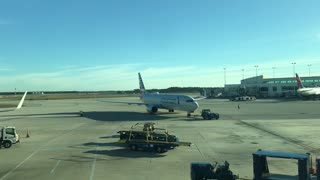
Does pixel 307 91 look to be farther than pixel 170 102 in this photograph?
Yes

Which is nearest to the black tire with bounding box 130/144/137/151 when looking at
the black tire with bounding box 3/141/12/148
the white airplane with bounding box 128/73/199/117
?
the black tire with bounding box 3/141/12/148

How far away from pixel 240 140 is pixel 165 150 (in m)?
9.11

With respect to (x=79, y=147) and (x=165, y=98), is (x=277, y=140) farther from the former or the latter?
(x=165, y=98)

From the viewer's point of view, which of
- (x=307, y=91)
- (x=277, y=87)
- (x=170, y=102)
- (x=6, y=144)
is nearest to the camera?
(x=6, y=144)

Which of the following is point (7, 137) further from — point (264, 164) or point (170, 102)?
point (170, 102)

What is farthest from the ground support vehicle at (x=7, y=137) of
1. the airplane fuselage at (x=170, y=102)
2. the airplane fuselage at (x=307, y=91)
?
the airplane fuselage at (x=307, y=91)

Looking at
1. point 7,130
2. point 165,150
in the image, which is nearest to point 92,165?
point 165,150

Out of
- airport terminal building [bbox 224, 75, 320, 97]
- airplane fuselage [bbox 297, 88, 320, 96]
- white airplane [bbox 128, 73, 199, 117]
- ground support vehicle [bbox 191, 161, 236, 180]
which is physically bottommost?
ground support vehicle [bbox 191, 161, 236, 180]

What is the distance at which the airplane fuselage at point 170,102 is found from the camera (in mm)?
63781

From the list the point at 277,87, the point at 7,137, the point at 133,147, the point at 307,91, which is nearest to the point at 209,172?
the point at 133,147

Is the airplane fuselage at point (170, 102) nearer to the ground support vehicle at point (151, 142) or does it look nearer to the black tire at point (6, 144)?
the ground support vehicle at point (151, 142)

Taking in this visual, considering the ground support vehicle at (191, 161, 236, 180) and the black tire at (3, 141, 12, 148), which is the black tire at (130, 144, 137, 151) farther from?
the ground support vehicle at (191, 161, 236, 180)

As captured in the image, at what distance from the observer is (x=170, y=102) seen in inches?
2628

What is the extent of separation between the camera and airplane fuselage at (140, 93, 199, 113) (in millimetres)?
63781
